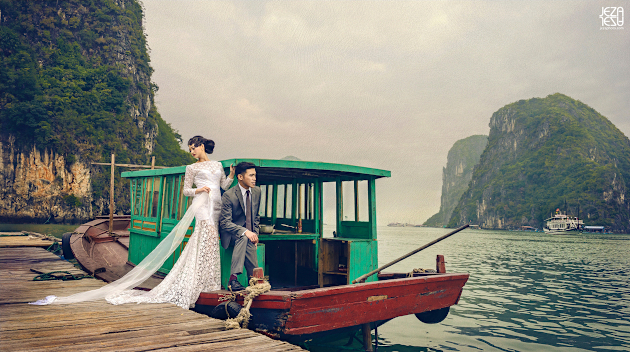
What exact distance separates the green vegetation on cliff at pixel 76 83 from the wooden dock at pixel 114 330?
54.3 meters

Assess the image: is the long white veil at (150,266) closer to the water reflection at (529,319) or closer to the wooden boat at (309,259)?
the wooden boat at (309,259)

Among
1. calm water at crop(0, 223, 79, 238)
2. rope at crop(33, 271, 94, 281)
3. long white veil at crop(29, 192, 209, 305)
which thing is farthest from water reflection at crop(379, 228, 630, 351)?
calm water at crop(0, 223, 79, 238)

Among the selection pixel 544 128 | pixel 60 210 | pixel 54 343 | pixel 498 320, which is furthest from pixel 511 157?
pixel 54 343

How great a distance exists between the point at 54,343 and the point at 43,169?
5676 cm

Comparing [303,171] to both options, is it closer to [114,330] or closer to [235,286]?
[235,286]

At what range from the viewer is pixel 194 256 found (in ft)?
16.8

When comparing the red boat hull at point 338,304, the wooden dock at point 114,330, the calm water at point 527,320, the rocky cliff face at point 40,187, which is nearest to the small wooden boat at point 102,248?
the wooden dock at point 114,330

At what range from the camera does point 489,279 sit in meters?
16.3

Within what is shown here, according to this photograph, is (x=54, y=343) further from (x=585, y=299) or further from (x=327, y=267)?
(x=585, y=299)

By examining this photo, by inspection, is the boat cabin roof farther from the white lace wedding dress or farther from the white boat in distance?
the white boat in distance

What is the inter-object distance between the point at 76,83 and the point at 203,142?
57.8 meters

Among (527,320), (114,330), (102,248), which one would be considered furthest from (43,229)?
(527,320)

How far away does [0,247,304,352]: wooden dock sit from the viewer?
10.8 ft

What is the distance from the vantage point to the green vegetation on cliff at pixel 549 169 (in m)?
87.4
